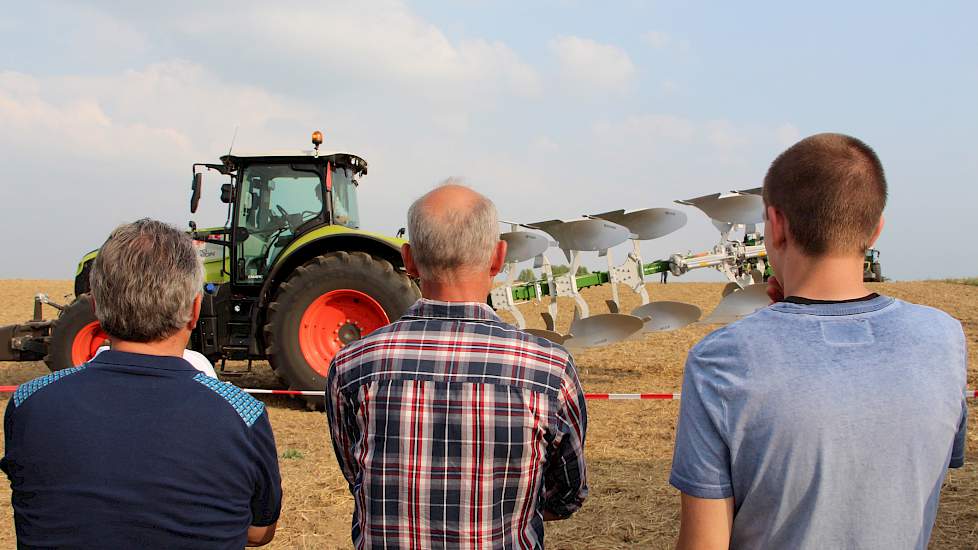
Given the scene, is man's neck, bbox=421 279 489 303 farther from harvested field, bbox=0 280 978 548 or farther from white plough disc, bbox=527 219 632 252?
white plough disc, bbox=527 219 632 252

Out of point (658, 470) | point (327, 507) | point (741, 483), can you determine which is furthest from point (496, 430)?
point (658, 470)

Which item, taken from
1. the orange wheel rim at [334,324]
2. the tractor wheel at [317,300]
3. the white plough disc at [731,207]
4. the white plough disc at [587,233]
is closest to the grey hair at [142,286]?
the tractor wheel at [317,300]

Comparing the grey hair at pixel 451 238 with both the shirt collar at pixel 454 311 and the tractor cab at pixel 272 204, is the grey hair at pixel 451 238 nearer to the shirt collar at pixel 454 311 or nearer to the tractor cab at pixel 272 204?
the shirt collar at pixel 454 311

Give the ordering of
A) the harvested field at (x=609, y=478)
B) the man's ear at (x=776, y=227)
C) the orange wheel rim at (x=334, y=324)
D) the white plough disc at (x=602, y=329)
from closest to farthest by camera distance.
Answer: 1. the man's ear at (x=776, y=227)
2. the harvested field at (x=609, y=478)
3. the orange wheel rim at (x=334, y=324)
4. the white plough disc at (x=602, y=329)

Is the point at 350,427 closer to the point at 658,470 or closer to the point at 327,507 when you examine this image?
the point at 327,507

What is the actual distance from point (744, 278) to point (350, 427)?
565cm

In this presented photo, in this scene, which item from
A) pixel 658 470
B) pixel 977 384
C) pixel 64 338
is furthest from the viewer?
pixel 977 384

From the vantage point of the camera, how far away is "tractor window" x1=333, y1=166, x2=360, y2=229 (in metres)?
6.59

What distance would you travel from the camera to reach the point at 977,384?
7148mm

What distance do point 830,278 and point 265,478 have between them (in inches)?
43.3

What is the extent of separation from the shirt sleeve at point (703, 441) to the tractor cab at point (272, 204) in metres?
5.51

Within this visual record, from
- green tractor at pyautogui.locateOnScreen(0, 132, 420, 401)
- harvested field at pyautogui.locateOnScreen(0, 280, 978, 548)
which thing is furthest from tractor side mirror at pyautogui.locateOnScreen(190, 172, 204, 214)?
harvested field at pyautogui.locateOnScreen(0, 280, 978, 548)

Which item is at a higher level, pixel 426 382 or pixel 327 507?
pixel 426 382

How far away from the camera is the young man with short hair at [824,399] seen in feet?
3.84
